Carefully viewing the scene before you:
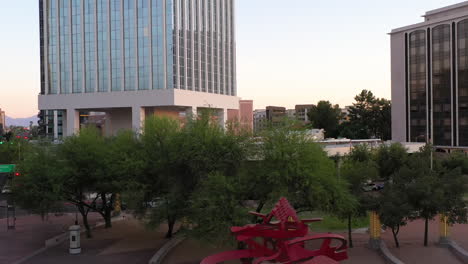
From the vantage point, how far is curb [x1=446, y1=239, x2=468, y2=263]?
22462mm

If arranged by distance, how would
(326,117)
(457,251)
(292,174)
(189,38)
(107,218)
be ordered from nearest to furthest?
1. (292,174)
2. (457,251)
3. (107,218)
4. (189,38)
5. (326,117)

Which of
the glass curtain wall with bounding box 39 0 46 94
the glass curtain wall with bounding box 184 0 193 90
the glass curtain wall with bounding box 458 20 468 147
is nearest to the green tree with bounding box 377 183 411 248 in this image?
the glass curtain wall with bounding box 184 0 193 90

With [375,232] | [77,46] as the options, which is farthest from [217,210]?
[77,46]

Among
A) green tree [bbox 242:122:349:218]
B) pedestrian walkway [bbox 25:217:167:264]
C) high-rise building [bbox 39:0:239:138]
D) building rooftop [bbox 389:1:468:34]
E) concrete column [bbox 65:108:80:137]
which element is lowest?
pedestrian walkway [bbox 25:217:167:264]

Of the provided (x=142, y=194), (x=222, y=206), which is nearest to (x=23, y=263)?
(x=142, y=194)

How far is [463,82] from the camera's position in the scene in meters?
69.1

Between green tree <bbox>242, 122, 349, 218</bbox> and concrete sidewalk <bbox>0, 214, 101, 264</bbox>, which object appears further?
concrete sidewalk <bbox>0, 214, 101, 264</bbox>

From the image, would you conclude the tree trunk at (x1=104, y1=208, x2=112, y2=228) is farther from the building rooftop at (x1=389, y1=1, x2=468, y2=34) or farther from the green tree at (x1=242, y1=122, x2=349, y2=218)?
the building rooftop at (x1=389, y1=1, x2=468, y2=34)

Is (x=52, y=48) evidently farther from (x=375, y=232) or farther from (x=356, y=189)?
(x=375, y=232)

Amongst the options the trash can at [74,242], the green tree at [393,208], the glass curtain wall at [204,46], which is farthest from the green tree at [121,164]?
the glass curtain wall at [204,46]

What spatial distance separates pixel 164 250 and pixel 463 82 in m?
58.9

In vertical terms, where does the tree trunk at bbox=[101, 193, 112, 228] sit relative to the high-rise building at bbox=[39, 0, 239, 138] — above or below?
below

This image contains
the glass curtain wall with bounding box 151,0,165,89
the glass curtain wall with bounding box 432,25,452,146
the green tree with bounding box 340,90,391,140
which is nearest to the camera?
the glass curtain wall with bounding box 151,0,165,89

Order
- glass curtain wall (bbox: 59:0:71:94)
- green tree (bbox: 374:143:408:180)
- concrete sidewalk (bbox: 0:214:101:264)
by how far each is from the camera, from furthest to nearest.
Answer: glass curtain wall (bbox: 59:0:71:94) → green tree (bbox: 374:143:408:180) → concrete sidewalk (bbox: 0:214:101:264)
